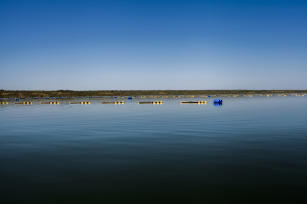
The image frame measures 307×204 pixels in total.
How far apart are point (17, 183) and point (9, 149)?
25.3 feet

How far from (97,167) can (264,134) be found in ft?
47.6

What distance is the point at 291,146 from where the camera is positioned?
1697 cm

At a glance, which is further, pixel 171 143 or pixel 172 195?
pixel 171 143

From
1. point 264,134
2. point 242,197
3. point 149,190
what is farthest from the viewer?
point 264,134

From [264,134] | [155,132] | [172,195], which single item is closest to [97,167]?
[172,195]

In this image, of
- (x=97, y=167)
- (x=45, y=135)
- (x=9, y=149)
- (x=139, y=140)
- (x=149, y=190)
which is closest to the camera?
(x=149, y=190)

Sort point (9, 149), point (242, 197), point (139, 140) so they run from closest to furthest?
1. point (242, 197)
2. point (9, 149)
3. point (139, 140)

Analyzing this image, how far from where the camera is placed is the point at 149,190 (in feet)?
33.3

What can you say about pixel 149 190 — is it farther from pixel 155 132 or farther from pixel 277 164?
pixel 155 132

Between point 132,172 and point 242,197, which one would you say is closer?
point 242,197

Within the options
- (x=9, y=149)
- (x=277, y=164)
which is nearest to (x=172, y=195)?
(x=277, y=164)

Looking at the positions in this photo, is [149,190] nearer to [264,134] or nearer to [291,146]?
A: [291,146]

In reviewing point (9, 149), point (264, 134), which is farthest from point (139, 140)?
point (264, 134)

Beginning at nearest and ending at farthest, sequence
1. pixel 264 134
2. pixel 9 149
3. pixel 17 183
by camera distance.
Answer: pixel 17 183 < pixel 9 149 < pixel 264 134
